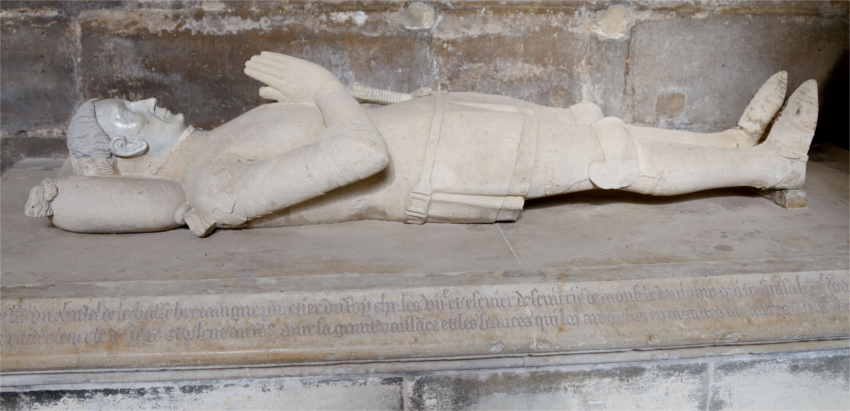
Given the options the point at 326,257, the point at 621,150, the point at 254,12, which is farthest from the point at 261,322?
the point at 254,12

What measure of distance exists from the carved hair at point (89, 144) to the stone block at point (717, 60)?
10.4 feet

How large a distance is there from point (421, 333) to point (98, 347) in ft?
3.85

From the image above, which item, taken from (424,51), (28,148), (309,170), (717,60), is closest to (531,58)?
(424,51)

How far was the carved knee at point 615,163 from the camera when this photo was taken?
3006 millimetres

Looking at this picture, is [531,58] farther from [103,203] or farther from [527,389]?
[103,203]

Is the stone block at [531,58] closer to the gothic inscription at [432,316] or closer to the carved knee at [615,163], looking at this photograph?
the carved knee at [615,163]

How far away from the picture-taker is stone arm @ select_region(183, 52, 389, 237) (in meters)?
2.68

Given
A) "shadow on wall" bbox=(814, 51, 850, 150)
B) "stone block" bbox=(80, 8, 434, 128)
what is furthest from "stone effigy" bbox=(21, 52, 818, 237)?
"shadow on wall" bbox=(814, 51, 850, 150)

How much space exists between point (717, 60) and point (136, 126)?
3545 mm

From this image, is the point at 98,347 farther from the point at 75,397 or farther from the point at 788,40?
the point at 788,40

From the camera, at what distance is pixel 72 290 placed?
2473 mm

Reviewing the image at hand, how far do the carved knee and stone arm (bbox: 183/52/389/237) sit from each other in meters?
1.04

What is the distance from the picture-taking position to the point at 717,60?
4164 millimetres

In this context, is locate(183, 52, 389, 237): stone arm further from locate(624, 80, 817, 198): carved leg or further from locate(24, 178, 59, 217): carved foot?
locate(624, 80, 817, 198): carved leg
